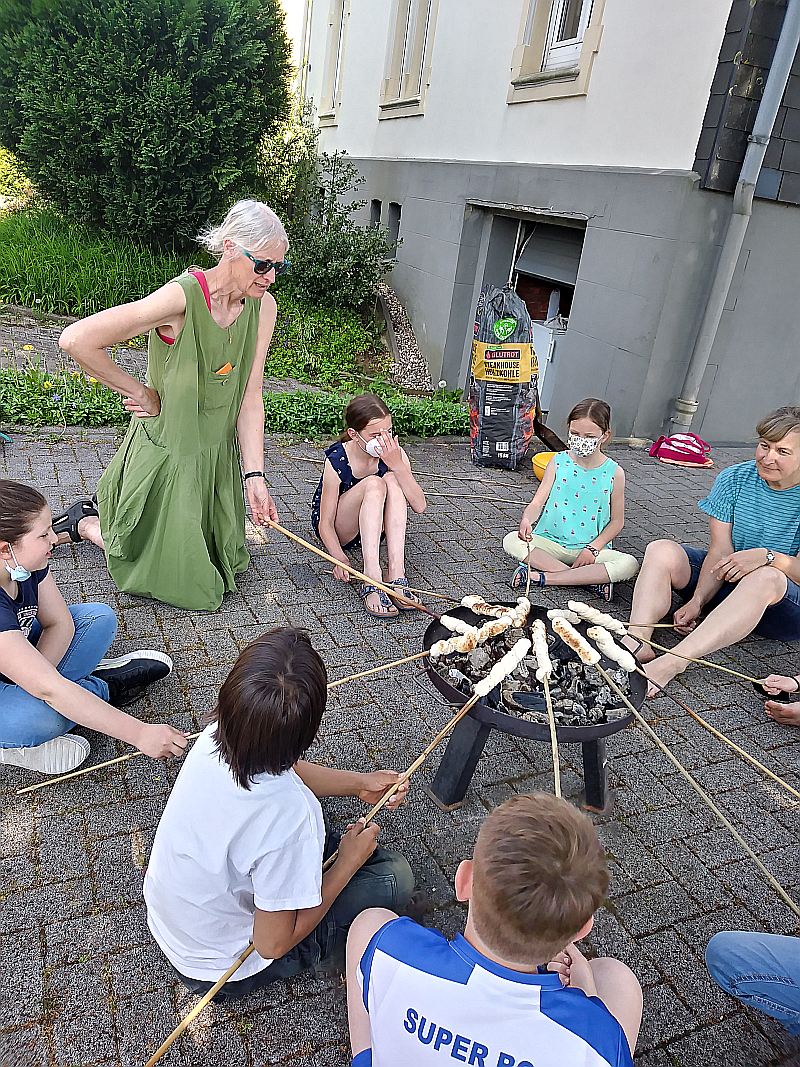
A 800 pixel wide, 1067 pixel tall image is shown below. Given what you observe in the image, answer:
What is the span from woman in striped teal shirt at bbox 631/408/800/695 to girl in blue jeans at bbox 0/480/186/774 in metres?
2.03

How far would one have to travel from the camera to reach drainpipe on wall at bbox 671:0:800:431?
5.37 metres

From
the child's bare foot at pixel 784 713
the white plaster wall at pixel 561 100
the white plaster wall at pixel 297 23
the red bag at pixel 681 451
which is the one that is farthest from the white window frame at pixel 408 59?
the child's bare foot at pixel 784 713

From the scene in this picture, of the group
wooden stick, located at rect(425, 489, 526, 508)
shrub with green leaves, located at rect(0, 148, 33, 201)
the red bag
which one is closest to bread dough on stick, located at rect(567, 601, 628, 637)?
wooden stick, located at rect(425, 489, 526, 508)

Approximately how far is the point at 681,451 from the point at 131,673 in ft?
16.7

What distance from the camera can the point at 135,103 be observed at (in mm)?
9445

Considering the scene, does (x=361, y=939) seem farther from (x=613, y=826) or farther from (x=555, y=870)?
(x=613, y=826)

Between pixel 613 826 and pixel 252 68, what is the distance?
35.2ft

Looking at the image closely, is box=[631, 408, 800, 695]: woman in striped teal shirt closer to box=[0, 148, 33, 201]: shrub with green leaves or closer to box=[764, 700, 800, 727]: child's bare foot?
box=[764, 700, 800, 727]: child's bare foot

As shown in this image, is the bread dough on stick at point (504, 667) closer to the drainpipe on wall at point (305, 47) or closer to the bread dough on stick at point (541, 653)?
the bread dough on stick at point (541, 653)

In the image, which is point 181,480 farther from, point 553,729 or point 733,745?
point 733,745

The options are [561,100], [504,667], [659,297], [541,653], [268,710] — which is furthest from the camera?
[561,100]

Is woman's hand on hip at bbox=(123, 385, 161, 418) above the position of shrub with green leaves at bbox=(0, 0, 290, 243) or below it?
below

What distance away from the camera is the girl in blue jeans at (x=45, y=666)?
2.14 m

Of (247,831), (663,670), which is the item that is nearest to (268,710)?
(247,831)
